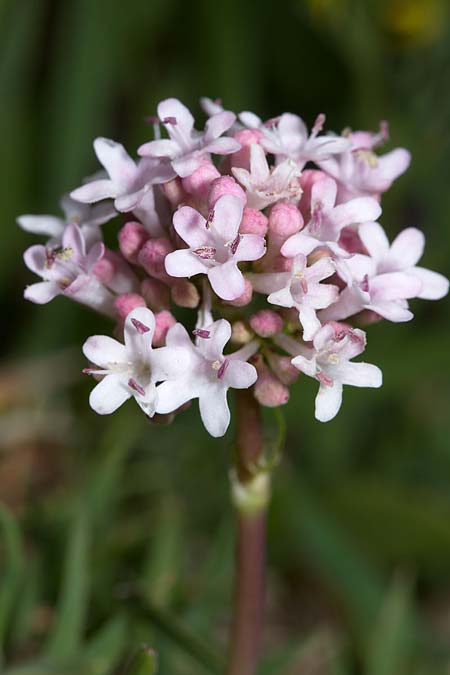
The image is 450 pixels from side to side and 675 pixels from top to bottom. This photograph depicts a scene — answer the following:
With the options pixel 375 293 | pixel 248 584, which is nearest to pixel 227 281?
pixel 375 293

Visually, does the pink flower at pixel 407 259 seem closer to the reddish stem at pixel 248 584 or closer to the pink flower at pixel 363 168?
the pink flower at pixel 363 168

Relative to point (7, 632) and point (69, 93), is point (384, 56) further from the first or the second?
point (7, 632)

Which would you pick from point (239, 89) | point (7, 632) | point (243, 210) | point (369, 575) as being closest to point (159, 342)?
point (243, 210)

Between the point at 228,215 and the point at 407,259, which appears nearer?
the point at 228,215

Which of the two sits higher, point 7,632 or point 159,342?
point 159,342

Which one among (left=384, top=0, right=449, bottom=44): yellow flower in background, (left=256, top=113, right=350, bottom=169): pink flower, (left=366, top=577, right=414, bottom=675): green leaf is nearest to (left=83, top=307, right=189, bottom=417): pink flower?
(left=256, top=113, right=350, bottom=169): pink flower

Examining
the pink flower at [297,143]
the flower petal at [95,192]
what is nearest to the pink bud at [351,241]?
the pink flower at [297,143]

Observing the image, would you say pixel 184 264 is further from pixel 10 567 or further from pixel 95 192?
pixel 10 567

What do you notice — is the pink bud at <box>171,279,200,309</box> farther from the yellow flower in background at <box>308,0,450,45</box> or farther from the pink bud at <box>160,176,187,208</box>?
the yellow flower in background at <box>308,0,450,45</box>
